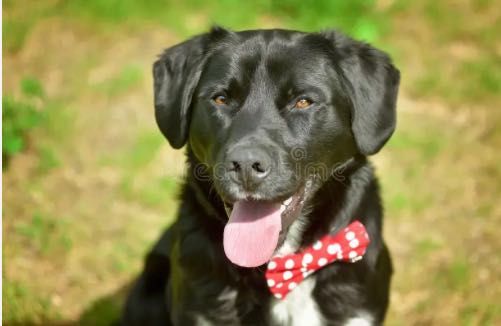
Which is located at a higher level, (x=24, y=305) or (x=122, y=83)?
(x=122, y=83)

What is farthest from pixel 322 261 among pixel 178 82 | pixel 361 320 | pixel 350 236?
pixel 178 82

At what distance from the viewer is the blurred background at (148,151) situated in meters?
5.07

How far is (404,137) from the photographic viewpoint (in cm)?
647

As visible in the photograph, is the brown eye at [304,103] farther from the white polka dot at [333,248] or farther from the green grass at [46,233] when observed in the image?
the green grass at [46,233]

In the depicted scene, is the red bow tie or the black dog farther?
the red bow tie

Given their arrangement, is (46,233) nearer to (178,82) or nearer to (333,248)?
(178,82)

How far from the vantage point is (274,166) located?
3.21 meters

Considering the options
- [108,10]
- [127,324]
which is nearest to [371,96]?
[127,324]

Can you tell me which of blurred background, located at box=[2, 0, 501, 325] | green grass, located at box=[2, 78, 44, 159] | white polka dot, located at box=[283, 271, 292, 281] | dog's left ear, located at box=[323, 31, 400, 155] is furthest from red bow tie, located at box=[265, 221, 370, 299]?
green grass, located at box=[2, 78, 44, 159]

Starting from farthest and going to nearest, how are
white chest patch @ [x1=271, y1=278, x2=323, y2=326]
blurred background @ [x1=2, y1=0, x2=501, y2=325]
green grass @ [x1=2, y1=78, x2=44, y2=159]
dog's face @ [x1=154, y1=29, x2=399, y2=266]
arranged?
green grass @ [x1=2, y1=78, x2=44, y2=159] → blurred background @ [x1=2, y1=0, x2=501, y2=325] → white chest patch @ [x1=271, y1=278, x2=323, y2=326] → dog's face @ [x1=154, y1=29, x2=399, y2=266]

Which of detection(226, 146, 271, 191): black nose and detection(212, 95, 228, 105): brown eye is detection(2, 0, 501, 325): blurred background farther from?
detection(226, 146, 271, 191): black nose

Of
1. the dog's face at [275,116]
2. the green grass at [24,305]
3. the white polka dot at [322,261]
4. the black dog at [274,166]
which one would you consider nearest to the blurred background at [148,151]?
the green grass at [24,305]

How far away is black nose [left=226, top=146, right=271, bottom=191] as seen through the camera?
10.3 ft

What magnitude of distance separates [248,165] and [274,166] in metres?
0.12
